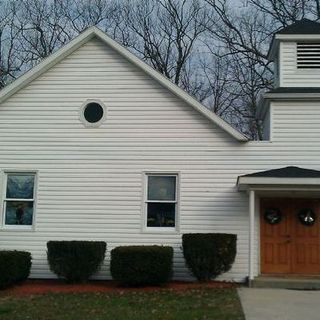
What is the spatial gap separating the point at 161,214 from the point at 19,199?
13.7ft

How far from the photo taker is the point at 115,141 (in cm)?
1712

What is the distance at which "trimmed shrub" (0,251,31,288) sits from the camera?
48.9 feet

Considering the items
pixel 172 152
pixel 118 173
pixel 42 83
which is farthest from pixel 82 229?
pixel 42 83

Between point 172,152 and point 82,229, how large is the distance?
3.39 meters

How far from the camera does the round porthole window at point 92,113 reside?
17.3 m

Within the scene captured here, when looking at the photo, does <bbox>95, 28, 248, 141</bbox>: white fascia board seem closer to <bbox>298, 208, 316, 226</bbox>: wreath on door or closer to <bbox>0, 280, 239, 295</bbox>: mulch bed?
<bbox>298, 208, 316, 226</bbox>: wreath on door

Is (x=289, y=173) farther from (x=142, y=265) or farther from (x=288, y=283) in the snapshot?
(x=142, y=265)

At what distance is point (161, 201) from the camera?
55.3 ft

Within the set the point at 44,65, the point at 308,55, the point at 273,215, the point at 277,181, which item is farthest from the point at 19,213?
the point at 308,55

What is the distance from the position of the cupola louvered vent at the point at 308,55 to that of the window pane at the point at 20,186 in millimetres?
8851

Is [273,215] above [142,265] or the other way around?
above

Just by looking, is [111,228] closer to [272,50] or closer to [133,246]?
[133,246]

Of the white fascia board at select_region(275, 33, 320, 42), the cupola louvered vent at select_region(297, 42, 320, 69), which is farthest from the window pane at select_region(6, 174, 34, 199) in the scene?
the cupola louvered vent at select_region(297, 42, 320, 69)

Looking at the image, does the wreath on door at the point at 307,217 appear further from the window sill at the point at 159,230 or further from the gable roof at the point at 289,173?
the window sill at the point at 159,230
